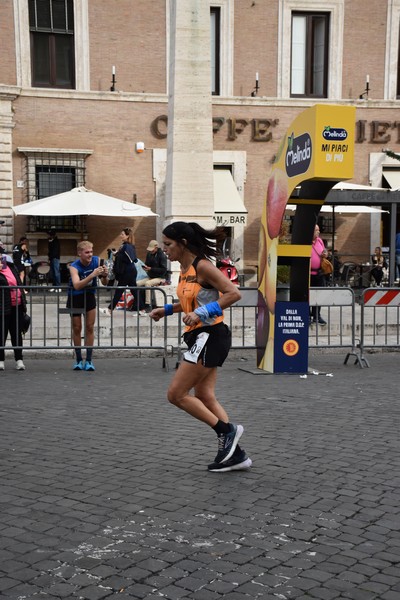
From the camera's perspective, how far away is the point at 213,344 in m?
5.34

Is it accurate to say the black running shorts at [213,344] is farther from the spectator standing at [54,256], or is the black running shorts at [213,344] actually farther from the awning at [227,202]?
the spectator standing at [54,256]

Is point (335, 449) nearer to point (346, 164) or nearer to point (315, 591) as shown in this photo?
point (315, 591)

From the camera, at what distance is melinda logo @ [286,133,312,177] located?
8430 millimetres

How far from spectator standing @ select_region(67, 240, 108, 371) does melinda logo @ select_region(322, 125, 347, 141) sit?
3.54m

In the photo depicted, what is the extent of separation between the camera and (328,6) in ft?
79.8

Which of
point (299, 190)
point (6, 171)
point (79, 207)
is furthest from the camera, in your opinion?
point (6, 171)

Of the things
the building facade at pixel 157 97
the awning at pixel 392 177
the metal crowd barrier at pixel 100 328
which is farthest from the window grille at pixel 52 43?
the metal crowd barrier at pixel 100 328

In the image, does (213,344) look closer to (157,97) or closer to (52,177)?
(52,177)

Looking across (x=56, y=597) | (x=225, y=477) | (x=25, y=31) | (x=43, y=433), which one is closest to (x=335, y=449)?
(x=225, y=477)

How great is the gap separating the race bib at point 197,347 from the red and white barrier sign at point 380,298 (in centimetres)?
637

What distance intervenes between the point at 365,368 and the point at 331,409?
124 inches

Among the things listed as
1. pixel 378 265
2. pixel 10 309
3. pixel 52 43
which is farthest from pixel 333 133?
pixel 52 43

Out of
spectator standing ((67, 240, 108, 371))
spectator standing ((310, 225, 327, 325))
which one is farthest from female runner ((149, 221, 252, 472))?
spectator standing ((310, 225, 327, 325))

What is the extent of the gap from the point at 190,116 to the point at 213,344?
1189 cm
